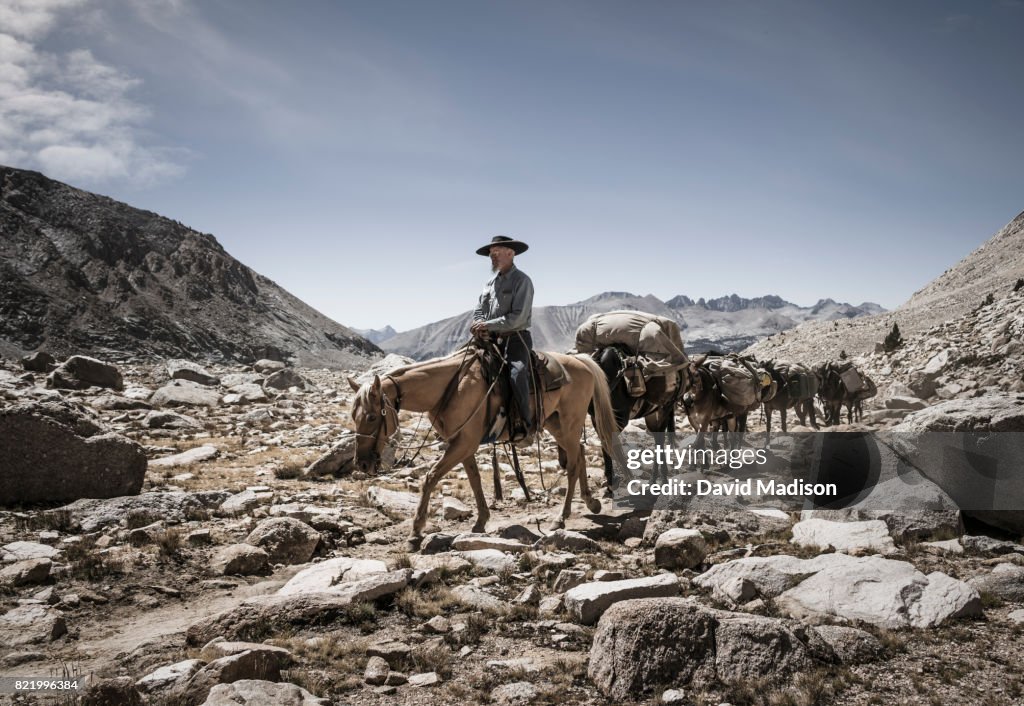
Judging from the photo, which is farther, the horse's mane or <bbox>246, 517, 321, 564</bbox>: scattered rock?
the horse's mane

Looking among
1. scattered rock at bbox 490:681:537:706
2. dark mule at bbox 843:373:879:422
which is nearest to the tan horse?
scattered rock at bbox 490:681:537:706

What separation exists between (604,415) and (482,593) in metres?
4.94

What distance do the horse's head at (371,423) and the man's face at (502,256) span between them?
255cm

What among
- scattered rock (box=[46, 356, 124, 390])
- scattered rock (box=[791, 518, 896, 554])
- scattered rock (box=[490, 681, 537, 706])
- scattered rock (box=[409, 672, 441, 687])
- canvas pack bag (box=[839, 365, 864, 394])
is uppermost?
canvas pack bag (box=[839, 365, 864, 394])

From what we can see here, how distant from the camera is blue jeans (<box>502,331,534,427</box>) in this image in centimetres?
798

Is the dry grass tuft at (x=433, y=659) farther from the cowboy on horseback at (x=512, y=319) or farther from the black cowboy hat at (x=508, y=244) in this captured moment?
the black cowboy hat at (x=508, y=244)

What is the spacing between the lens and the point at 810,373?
20.3 metres

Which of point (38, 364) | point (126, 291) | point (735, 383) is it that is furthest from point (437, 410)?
point (126, 291)

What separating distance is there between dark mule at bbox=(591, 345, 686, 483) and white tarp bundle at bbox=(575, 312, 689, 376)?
249mm

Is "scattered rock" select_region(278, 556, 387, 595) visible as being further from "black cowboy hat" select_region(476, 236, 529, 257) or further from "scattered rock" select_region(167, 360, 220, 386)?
"scattered rock" select_region(167, 360, 220, 386)

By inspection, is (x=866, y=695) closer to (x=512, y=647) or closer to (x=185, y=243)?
(x=512, y=647)

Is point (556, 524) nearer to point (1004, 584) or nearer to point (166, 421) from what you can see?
point (1004, 584)

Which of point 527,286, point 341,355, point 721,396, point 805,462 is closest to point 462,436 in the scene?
point 527,286

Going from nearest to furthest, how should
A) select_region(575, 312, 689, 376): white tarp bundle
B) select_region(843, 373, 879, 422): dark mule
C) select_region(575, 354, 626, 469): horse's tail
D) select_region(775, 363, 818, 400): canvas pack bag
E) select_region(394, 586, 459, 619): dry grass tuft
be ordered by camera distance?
select_region(394, 586, 459, 619): dry grass tuft < select_region(575, 354, 626, 469): horse's tail < select_region(575, 312, 689, 376): white tarp bundle < select_region(775, 363, 818, 400): canvas pack bag < select_region(843, 373, 879, 422): dark mule
